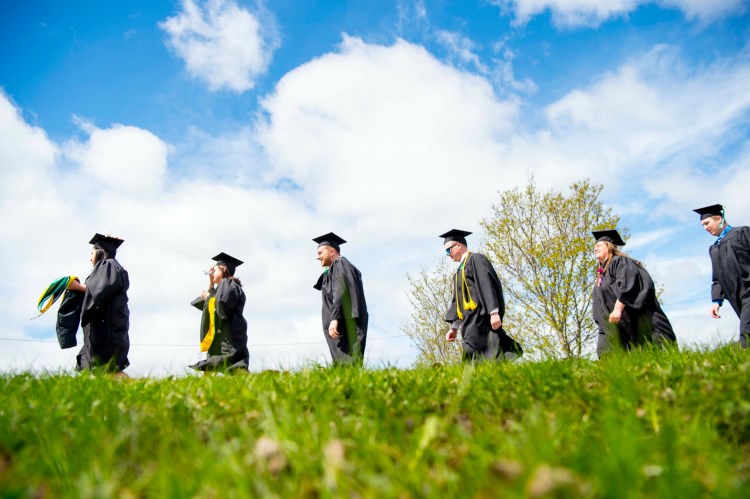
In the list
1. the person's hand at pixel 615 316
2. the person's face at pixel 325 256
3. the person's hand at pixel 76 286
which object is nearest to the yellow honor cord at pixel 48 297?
the person's hand at pixel 76 286

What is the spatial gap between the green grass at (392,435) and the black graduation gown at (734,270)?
4.72m

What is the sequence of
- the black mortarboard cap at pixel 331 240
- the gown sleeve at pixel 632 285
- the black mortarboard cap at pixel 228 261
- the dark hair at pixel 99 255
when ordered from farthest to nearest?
the black mortarboard cap at pixel 228 261
the black mortarboard cap at pixel 331 240
the dark hair at pixel 99 255
the gown sleeve at pixel 632 285

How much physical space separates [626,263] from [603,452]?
652cm

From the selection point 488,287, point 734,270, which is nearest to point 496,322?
point 488,287

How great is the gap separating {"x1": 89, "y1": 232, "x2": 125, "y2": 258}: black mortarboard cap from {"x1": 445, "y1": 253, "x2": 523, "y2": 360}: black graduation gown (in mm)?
5633

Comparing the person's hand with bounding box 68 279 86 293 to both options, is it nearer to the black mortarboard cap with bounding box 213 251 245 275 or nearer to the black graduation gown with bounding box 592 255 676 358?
the black mortarboard cap with bounding box 213 251 245 275

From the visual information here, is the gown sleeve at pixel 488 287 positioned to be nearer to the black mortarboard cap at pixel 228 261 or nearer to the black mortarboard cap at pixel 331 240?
the black mortarboard cap at pixel 331 240

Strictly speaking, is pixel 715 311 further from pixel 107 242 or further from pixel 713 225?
pixel 107 242

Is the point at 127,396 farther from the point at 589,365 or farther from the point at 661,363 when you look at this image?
the point at 661,363

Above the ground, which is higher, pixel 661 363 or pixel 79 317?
pixel 79 317

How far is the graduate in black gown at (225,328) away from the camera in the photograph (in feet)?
28.9

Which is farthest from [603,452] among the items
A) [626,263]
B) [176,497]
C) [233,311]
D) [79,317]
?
Answer: [79,317]

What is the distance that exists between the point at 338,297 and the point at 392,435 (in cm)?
588

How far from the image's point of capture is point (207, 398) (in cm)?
344
